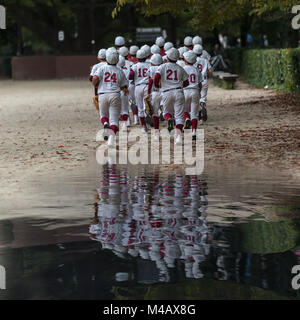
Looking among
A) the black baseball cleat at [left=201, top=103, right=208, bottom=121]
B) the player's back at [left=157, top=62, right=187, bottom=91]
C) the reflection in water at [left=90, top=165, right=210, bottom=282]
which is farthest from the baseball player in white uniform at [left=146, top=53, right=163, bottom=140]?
the reflection in water at [left=90, top=165, right=210, bottom=282]

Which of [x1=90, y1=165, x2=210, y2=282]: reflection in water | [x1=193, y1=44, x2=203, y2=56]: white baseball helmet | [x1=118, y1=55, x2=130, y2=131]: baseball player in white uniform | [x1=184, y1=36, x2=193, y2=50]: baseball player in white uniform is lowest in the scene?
[x1=90, y1=165, x2=210, y2=282]: reflection in water

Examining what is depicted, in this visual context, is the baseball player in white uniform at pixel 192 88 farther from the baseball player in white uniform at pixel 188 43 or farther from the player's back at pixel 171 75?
the baseball player in white uniform at pixel 188 43

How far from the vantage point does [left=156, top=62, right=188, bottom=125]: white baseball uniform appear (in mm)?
16094

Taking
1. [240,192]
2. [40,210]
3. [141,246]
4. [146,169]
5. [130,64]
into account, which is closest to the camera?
[141,246]

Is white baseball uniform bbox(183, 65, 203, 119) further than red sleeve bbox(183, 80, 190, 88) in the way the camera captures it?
Yes

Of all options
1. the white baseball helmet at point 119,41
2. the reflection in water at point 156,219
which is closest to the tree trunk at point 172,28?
the white baseball helmet at point 119,41

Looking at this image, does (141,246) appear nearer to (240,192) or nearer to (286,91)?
(240,192)

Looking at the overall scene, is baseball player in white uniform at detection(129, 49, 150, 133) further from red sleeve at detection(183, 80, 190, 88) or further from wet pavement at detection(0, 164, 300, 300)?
wet pavement at detection(0, 164, 300, 300)

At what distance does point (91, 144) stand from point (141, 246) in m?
8.85

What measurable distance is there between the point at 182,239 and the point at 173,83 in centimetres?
889

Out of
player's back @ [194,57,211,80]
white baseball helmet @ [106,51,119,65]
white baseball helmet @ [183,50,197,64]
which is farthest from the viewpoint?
player's back @ [194,57,211,80]

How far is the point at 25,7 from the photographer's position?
46344 mm

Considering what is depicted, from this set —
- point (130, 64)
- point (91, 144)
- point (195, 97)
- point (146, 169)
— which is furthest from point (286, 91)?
point (146, 169)
